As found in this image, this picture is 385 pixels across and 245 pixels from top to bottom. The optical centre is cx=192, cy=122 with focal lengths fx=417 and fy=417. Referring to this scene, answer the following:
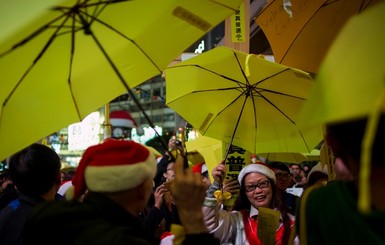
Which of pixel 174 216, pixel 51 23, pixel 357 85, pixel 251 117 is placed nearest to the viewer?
pixel 357 85

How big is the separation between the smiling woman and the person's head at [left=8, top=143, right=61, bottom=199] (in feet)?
4.32

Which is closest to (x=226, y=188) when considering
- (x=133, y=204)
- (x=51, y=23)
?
(x=133, y=204)

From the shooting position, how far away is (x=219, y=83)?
4719 millimetres

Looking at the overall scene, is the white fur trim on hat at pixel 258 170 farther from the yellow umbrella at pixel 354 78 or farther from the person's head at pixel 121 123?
the person's head at pixel 121 123

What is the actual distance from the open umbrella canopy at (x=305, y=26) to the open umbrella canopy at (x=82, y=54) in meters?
1.25

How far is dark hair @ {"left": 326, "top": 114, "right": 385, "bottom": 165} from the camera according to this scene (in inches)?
55.8

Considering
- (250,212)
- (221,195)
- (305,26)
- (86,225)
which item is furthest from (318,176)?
(86,225)

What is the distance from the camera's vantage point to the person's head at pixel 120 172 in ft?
7.06

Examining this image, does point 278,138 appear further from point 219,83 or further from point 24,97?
point 24,97

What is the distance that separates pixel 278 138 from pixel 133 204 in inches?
118

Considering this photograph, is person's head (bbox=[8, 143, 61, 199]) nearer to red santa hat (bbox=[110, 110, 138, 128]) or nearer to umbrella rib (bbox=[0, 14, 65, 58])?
umbrella rib (bbox=[0, 14, 65, 58])

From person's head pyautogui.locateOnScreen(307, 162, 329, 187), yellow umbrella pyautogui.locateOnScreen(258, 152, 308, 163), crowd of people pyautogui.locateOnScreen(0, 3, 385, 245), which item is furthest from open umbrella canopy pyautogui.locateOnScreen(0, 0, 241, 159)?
yellow umbrella pyautogui.locateOnScreen(258, 152, 308, 163)

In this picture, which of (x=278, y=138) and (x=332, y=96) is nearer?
(x=332, y=96)

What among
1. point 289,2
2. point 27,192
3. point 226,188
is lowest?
point 226,188
